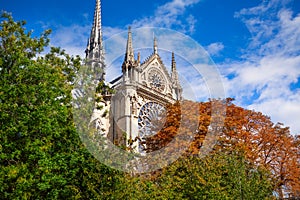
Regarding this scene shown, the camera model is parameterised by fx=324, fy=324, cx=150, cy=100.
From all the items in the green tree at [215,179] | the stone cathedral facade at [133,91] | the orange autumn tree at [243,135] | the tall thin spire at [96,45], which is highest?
the tall thin spire at [96,45]

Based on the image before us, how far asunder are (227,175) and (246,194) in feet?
3.69

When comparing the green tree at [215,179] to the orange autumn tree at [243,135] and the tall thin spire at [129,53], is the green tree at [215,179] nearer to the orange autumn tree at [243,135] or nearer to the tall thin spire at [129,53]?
the orange autumn tree at [243,135]

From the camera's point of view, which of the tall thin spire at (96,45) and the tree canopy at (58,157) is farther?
the tall thin spire at (96,45)

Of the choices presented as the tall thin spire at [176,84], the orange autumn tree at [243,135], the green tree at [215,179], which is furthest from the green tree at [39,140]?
the tall thin spire at [176,84]

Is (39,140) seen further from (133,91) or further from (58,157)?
(133,91)

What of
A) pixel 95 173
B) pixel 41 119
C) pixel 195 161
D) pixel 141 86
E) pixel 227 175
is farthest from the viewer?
pixel 141 86

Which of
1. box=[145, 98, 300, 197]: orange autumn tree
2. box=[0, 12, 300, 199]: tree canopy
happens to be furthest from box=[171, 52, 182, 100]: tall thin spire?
box=[0, 12, 300, 199]: tree canopy

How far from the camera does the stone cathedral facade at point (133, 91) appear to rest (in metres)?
26.6

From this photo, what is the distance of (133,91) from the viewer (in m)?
27.5

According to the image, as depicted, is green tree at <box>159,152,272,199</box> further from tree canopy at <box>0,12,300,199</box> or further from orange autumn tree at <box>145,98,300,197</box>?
orange autumn tree at <box>145,98,300,197</box>

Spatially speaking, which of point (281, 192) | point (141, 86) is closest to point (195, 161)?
point (281, 192)

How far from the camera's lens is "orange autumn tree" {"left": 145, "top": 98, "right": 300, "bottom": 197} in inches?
677

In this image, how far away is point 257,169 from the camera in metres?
15.8

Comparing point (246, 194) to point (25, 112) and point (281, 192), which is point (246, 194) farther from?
point (25, 112)
